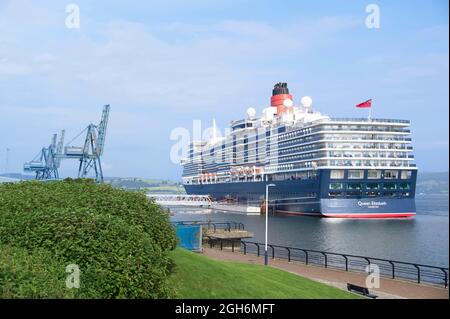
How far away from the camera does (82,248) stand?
29.0 feet

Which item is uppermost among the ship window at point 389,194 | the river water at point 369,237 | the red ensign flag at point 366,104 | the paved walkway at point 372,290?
the red ensign flag at point 366,104

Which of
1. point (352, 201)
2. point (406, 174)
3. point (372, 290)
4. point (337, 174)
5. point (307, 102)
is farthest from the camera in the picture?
point (307, 102)

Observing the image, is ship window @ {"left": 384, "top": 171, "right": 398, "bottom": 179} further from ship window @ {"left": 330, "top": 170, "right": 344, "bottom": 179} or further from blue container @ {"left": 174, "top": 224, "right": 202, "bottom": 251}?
blue container @ {"left": 174, "top": 224, "right": 202, "bottom": 251}

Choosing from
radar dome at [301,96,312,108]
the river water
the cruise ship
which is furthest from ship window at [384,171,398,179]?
radar dome at [301,96,312,108]

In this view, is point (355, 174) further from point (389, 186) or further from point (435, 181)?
point (435, 181)

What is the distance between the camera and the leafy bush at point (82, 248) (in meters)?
8.29

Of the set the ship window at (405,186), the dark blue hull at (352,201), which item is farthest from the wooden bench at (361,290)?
the ship window at (405,186)

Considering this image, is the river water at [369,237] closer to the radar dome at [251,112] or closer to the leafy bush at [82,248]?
the leafy bush at [82,248]

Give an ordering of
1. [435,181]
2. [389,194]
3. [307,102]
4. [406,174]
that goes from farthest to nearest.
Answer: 1. [307,102]
2. [406,174]
3. [389,194]
4. [435,181]

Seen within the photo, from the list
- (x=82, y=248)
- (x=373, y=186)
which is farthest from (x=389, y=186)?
(x=82, y=248)

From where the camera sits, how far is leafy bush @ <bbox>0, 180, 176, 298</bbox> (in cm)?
829
